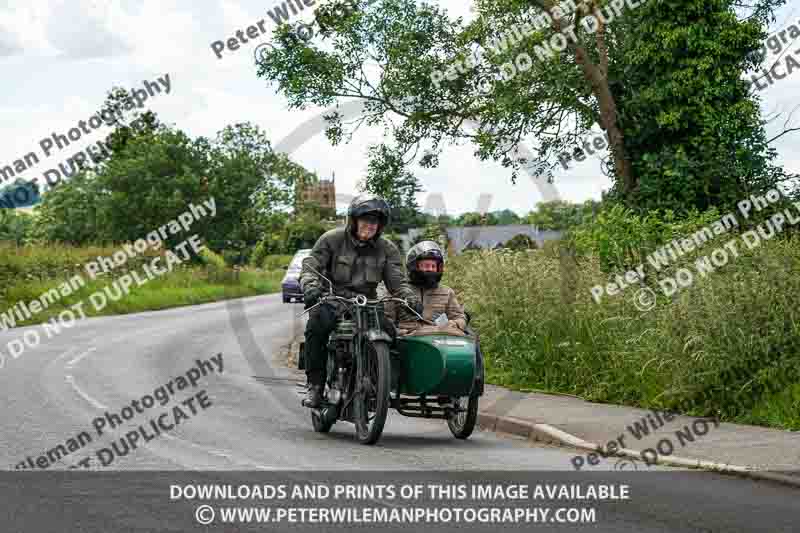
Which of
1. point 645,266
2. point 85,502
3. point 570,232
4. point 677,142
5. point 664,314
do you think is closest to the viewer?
point 85,502

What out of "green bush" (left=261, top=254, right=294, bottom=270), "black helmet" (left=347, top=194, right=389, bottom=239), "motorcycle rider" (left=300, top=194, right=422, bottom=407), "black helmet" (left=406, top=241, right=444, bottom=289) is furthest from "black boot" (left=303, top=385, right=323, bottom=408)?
"green bush" (left=261, top=254, right=294, bottom=270)

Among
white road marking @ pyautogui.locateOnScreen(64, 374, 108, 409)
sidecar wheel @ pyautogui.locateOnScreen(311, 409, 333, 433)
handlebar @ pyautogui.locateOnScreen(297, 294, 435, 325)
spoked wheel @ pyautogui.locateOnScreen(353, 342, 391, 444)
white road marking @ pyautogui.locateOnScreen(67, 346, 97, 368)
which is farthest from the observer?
white road marking @ pyautogui.locateOnScreen(67, 346, 97, 368)

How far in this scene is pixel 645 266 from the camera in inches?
623

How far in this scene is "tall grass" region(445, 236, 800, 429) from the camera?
12.0m

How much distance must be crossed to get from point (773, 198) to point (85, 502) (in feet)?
58.9

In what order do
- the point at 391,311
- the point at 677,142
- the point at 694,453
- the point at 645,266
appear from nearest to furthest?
1. the point at 694,453
2. the point at 391,311
3. the point at 645,266
4. the point at 677,142

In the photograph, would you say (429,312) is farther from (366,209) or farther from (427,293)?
(366,209)

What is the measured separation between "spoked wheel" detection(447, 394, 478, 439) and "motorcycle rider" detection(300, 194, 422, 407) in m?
1.00

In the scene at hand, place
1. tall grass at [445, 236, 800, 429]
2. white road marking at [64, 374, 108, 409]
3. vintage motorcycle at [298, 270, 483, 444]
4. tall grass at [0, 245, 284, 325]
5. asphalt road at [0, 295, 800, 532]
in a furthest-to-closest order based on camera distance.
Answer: tall grass at [0, 245, 284, 325] → white road marking at [64, 374, 108, 409] → tall grass at [445, 236, 800, 429] → vintage motorcycle at [298, 270, 483, 444] → asphalt road at [0, 295, 800, 532]

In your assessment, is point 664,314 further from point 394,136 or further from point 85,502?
point 394,136

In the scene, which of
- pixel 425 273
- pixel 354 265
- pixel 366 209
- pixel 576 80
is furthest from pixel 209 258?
pixel 366 209

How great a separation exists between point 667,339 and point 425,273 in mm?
3096

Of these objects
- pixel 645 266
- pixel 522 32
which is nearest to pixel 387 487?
pixel 645 266

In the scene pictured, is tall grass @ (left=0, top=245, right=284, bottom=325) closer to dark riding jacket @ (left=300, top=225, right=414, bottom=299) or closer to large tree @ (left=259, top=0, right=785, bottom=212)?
large tree @ (left=259, top=0, right=785, bottom=212)
